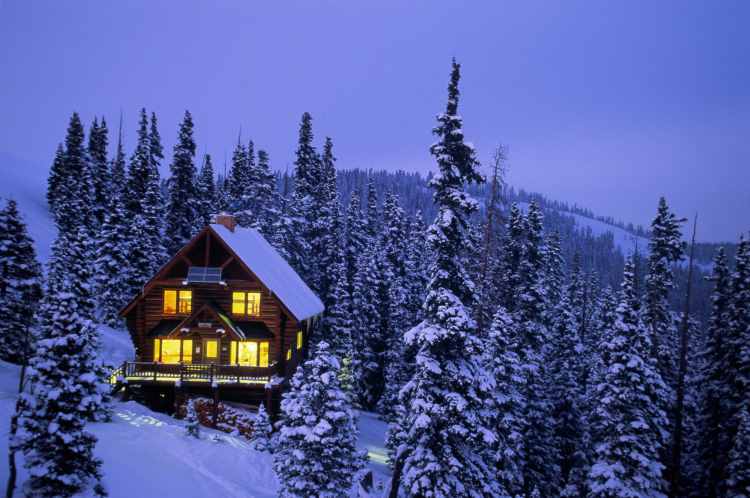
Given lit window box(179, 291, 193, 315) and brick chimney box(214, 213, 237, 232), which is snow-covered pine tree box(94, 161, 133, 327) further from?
brick chimney box(214, 213, 237, 232)

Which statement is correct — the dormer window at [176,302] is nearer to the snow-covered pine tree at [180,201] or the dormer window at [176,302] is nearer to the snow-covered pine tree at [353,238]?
the snow-covered pine tree at [180,201]

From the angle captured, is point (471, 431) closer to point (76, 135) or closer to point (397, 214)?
point (397, 214)

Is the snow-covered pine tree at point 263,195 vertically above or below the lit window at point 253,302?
above

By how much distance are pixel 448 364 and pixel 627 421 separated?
1074 centimetres

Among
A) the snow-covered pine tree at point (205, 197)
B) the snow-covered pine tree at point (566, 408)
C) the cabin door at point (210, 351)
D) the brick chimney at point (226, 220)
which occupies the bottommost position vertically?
the snow-covered pine tree at point (566, 408)

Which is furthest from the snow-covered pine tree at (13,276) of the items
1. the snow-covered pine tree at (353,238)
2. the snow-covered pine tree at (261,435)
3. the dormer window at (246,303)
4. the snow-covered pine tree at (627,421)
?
the snow-covered pine tree at (353,238)

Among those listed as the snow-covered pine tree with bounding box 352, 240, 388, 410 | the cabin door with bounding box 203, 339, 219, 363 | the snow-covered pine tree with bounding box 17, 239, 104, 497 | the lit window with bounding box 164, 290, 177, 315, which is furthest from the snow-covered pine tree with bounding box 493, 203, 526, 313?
the snow-covered pine tree with bounding box 17, 239, 104, 497

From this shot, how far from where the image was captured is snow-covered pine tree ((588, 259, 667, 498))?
72.8 ft

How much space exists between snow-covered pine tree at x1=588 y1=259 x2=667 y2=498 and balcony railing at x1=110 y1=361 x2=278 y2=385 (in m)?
18.0

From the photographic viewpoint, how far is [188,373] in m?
28.3

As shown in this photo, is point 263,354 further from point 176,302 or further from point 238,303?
point 176,302

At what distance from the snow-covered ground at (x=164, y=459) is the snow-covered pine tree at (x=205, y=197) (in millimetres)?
28764

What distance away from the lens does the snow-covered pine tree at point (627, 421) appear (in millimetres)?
22188

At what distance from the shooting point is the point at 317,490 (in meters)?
15.8
